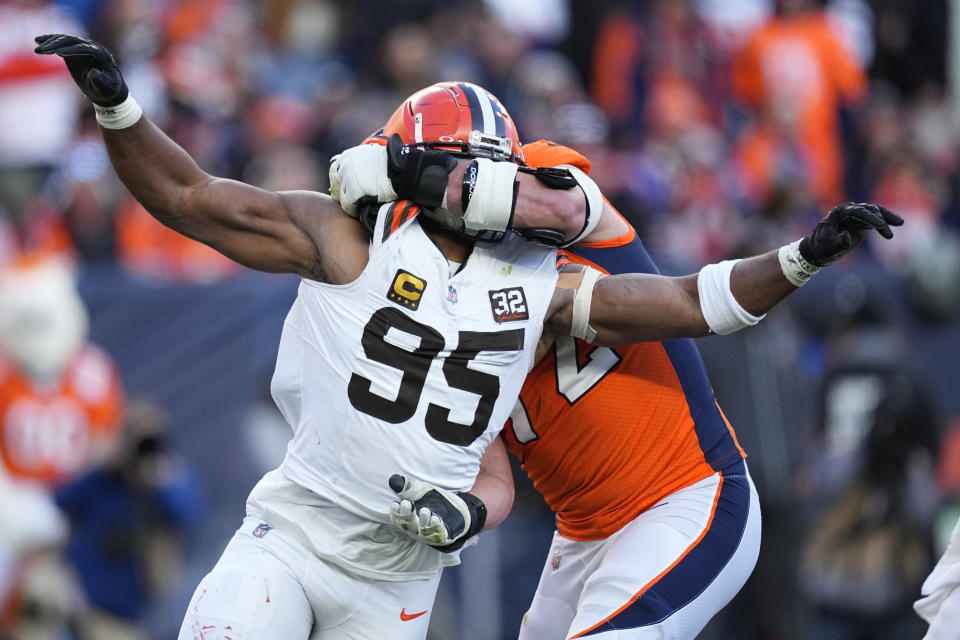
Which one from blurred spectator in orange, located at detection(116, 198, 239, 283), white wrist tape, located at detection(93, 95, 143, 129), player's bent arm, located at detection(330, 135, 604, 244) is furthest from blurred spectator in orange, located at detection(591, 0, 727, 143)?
white wrist tape, located at detection(93, 95, 143, 129)

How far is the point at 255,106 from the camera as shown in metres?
10.0

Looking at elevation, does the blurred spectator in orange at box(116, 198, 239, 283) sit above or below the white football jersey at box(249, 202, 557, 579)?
below

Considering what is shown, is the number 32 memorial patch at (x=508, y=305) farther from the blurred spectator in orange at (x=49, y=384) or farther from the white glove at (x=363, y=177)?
the blurred spectator in orange at (x=49, y=384)

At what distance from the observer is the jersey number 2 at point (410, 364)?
158 inches

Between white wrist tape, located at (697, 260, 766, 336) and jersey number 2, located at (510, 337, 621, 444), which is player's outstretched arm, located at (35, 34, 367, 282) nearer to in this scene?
jersey number 2, located at (510, 337, 621, 444)

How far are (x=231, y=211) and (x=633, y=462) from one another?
148 centimetres

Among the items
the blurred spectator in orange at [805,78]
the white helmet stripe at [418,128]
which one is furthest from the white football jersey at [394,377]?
the blurred spectator in orange at [805,78]

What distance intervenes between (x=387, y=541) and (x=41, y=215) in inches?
197

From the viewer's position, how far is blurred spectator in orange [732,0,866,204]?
10.6m

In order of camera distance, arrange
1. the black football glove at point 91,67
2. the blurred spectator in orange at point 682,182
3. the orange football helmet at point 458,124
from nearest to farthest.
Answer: the black football glove at point 91,67
the orange football helmet at point 458,124
the blurred spectator in orange at point 682,182

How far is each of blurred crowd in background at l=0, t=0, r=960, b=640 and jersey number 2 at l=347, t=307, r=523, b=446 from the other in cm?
360

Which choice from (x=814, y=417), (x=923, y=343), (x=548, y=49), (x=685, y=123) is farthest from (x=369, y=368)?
(x=548, y=49)

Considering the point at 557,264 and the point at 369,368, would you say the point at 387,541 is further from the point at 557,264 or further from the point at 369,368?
the point at 557,264

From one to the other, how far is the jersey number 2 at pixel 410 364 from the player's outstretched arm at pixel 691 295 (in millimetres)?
318
